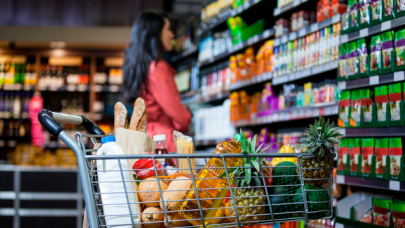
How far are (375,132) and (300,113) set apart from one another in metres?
0.81

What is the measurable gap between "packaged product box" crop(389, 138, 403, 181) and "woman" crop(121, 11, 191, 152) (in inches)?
48.4

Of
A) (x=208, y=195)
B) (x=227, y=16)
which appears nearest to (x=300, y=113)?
(x=227, y=16)

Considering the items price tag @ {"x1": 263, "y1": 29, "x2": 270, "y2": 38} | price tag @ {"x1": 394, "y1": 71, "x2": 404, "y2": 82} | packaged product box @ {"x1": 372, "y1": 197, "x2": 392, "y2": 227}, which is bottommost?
packaged product box @ {"x1": 372, "y1": 197, "x2": 392, "y2": 227}

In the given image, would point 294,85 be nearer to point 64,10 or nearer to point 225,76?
point 225,76

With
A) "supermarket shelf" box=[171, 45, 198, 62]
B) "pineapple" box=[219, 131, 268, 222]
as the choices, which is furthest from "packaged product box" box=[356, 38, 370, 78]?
"supermarket shelf" box=[171, 45, 198, 62]

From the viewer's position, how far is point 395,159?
2.12 meters

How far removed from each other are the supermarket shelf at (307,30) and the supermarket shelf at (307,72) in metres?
0.26

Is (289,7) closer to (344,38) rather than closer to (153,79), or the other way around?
(344,38)

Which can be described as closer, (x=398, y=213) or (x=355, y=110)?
(x=398, y=213)

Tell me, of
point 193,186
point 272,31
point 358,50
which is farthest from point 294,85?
point 193,186

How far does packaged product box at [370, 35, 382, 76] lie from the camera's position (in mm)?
2211

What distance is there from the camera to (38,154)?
281 inches

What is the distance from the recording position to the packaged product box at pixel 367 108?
228cm

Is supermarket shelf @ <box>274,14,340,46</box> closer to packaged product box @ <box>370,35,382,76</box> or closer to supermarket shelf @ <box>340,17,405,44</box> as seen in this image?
supermarket shelf @ <box>340,17,405,44</box>
